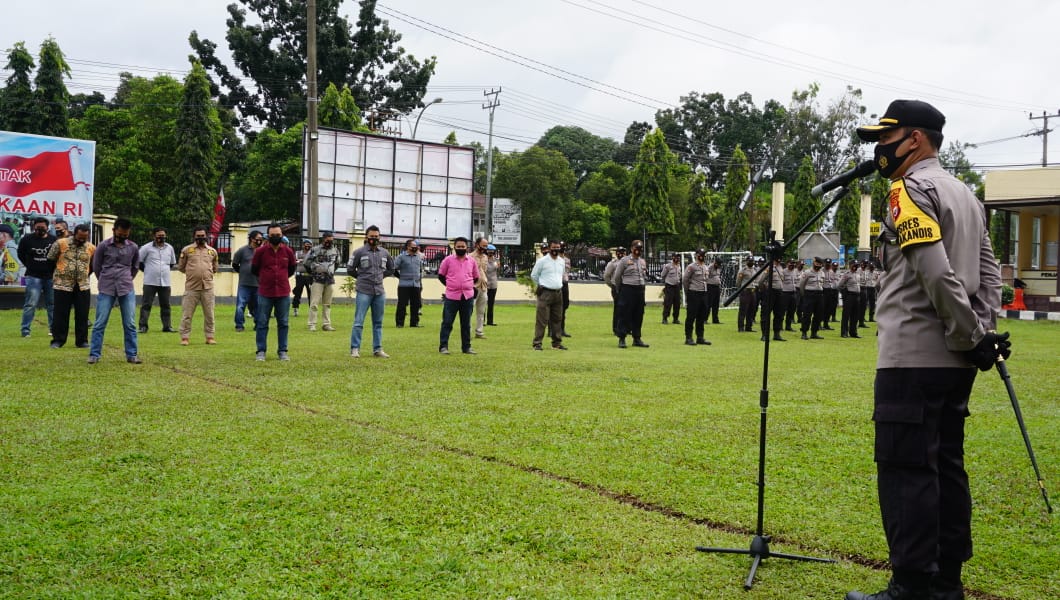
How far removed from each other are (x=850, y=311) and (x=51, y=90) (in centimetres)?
3568

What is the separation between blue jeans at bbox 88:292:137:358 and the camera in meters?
11.7

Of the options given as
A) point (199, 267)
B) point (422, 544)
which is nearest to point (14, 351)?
point (199, 267)

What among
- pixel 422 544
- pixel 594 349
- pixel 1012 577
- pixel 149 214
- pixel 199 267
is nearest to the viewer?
pixel 1012 577

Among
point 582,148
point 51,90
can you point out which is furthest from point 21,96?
point 582,148

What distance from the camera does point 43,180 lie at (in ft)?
71.6

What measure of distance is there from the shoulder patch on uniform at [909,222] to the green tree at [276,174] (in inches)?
1630

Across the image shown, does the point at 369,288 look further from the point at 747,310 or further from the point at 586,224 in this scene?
the point at 586,224

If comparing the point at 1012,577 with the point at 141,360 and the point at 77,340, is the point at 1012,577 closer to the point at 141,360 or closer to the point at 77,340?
the point at 141,360

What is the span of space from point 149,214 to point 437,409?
134 ft

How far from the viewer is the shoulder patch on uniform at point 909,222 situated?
3.50 metres

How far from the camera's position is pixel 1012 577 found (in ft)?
13.5

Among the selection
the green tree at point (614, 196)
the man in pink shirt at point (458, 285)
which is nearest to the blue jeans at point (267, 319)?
the man in pink shirt at point (458, 285)

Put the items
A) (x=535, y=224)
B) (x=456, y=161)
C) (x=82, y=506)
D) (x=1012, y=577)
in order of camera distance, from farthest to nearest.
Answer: (x=535, y=224)
(x=456, y=161)
(x=82, y=506)
(x=1012, y=577)

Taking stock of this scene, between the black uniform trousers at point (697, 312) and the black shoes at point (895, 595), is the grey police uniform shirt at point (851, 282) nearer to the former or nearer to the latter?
the black uniform trousers at point (697, 312)
